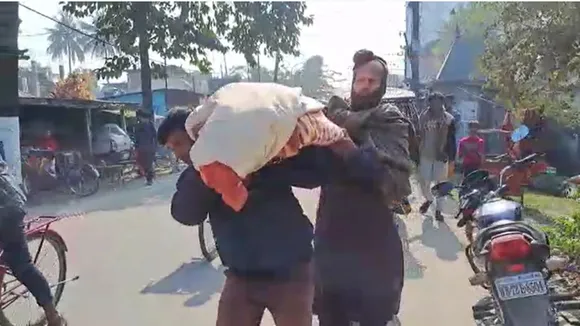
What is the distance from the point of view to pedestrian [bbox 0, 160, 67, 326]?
12.6 feet

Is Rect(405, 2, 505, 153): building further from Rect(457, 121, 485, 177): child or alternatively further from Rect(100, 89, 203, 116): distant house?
Rect(100, 89, 203, 116): distant house

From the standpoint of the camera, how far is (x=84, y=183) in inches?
528

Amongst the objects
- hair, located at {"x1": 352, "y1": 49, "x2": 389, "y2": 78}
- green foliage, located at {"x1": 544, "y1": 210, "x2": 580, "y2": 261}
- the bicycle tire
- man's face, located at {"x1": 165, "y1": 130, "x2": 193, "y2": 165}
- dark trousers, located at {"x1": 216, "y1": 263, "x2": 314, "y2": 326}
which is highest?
hair, located at {"x1": 352, "y1": 49, "x2": 389, "y2": 78}

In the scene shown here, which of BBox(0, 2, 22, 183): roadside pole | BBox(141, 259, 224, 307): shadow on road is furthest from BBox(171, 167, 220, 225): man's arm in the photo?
BBox(0, 2, 22, 183): roadside pole

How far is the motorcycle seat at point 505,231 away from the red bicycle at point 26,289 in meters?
2.68

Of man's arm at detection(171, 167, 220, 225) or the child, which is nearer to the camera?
man's arm at detection(171, 167, 220, 225)

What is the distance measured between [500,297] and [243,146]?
1.58m

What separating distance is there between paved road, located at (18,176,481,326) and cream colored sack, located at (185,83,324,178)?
932mm

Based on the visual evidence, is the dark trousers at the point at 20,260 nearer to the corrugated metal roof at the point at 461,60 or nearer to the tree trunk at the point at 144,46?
the tree trunk at the point at 144,46

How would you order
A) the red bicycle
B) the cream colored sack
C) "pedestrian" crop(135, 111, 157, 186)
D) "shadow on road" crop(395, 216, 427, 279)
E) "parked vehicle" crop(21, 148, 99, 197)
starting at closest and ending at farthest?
the cream colored sack < the red bicycle < "shadow on road" crop(395, 216, 427, 279) < "parked vehicle" crop(21, 148, 99, 197) < "pedestrian" crop(135, 111, 157, 186)

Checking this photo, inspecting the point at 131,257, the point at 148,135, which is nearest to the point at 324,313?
the point at 131,257

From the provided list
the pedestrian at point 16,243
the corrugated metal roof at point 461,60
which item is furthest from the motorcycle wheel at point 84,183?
the corrugated metal roof at point 461,60

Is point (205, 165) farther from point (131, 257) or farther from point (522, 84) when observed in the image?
point (522, 84)

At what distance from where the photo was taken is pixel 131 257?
687 centimetres
